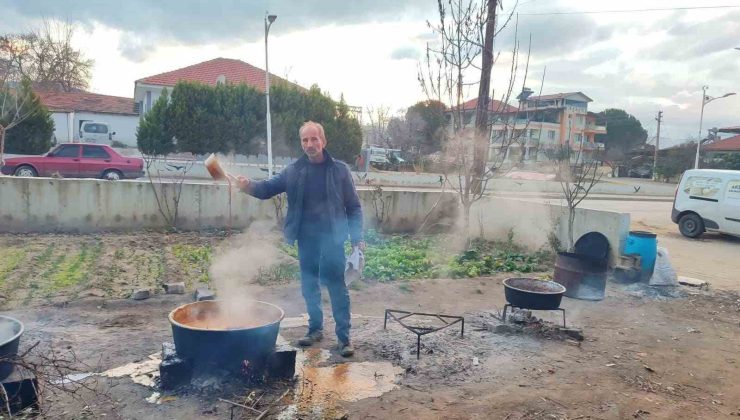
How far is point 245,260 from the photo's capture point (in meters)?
8.02

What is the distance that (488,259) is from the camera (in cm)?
872

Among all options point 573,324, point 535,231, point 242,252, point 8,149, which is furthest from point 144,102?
point 573,324

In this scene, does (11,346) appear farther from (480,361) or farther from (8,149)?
(8,149)

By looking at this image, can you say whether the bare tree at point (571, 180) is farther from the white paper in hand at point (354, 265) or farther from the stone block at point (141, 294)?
the stone block at point (141, 294)

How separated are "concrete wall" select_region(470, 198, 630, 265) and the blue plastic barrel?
0.25 m

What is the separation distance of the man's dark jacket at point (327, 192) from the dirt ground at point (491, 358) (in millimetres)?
1126

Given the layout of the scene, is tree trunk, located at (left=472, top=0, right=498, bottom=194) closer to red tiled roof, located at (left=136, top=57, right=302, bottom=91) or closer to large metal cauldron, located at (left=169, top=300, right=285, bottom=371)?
large metal cauldron, located at (left=169, top=300, right=285, bottom=371)

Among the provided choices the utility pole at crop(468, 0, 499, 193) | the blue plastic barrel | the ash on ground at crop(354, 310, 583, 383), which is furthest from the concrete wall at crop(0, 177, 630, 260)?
the ash on ground at crop(354, 310, 583, 383)

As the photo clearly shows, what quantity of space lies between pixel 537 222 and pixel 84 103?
33.1m

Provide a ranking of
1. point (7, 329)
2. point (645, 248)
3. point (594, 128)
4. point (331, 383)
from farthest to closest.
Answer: point (594, 128) < point (645, 248) < point (331, 383) < point (7, 329)

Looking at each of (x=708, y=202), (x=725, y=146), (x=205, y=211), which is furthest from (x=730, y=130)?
(x=205, y=211)

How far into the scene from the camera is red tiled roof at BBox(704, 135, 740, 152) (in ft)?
150

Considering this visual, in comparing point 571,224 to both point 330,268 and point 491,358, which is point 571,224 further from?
point 330,268

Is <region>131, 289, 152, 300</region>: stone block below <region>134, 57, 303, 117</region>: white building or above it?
below
